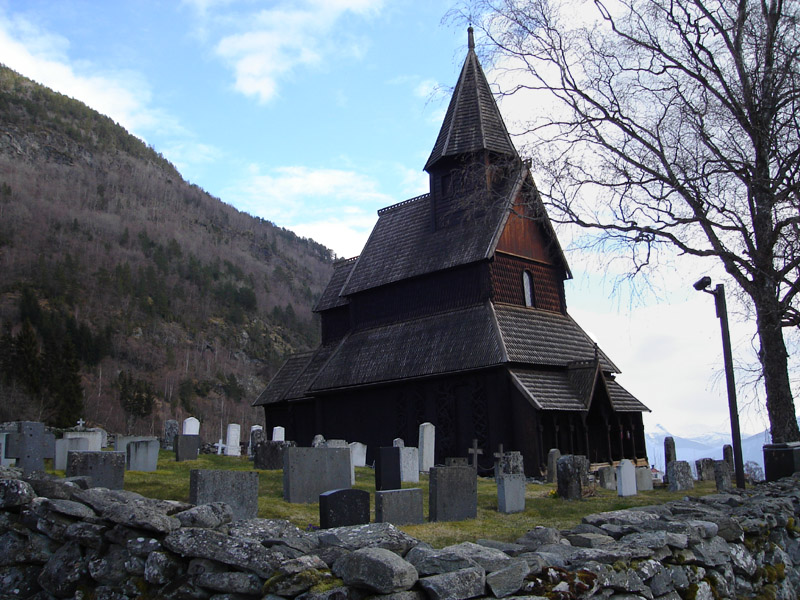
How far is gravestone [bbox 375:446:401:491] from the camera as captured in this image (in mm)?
13727

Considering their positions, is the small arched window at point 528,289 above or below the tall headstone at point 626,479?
above

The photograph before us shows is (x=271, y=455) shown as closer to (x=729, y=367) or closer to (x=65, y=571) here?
(x=729, y=367)

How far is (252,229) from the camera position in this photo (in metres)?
169

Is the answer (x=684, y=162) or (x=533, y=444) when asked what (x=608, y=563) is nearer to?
(x=684, y=162)

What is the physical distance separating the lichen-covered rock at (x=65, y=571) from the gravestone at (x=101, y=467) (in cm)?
446

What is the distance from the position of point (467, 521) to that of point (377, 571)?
23.0ft

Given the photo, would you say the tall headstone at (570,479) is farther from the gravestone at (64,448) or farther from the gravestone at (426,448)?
the gravestone at (64,448)

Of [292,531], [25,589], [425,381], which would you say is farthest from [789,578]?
[425,381]

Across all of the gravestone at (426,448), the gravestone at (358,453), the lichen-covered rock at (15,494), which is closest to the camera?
the lichen-covered rock at (15,494)

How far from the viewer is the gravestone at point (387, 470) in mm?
13727

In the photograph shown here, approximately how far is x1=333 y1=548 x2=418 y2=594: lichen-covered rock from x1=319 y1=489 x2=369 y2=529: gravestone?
131 inches

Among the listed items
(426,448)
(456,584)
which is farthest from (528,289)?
(456,584)

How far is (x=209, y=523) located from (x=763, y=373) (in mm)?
12628

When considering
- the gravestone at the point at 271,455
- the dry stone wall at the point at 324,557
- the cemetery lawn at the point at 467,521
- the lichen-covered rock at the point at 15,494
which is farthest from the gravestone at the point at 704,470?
the lichen-covered rock at the point at 15,494
